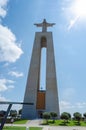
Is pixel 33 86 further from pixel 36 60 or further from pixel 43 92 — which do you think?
pixel 36 60

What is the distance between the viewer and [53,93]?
170ft

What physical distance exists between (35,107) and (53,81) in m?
6.59

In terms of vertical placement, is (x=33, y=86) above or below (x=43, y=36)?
below

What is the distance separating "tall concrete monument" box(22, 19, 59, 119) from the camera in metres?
51.1

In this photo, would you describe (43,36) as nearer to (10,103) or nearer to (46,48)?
(46,48)

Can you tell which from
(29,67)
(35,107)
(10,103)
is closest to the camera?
(10,103)

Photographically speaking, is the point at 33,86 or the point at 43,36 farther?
the point at 43,36

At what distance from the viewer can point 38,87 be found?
55312mm

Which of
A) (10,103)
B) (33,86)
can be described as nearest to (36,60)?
(33,86)

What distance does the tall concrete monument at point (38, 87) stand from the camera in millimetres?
51062

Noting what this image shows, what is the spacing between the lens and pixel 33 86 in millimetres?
53000

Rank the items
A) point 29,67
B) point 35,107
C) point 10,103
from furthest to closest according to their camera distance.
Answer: point 29,67
point 35,107
point 10,103

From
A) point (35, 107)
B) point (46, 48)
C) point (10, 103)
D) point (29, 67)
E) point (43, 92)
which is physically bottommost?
point (10, 103)

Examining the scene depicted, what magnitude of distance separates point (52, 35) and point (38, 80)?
11126 mm
